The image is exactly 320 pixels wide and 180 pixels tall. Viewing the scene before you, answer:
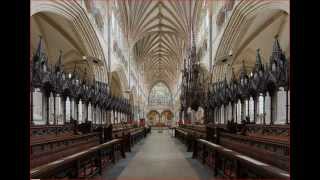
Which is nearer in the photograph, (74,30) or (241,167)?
(241,167)

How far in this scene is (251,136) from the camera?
7.12 m

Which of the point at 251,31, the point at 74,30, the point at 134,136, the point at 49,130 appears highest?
the point at 251,31

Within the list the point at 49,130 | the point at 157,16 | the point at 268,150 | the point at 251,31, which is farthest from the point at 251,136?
the point at 157,16

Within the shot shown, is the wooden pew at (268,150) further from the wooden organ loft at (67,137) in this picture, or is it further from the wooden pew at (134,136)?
the wooden pew at (134,136)

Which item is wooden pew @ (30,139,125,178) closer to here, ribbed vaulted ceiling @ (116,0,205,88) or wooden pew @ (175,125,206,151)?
wooden pew @ (175,125,206,151)

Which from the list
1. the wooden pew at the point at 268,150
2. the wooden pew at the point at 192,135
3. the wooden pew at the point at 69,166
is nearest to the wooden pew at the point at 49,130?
the wooden pew at the point at 69,166

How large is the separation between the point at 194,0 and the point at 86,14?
1422 centimetres

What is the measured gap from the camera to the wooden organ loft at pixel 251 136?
12.3 feet

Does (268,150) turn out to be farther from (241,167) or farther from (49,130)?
(49,130)

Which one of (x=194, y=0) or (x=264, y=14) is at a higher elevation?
(x=194, y=0)

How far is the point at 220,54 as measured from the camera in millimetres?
17438

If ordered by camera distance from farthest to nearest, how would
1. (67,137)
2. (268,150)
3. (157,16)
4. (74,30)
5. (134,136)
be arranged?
1. (157,16)
2. (74,30)
3. (134,136)
4. (67,137)
5. (268,150)
